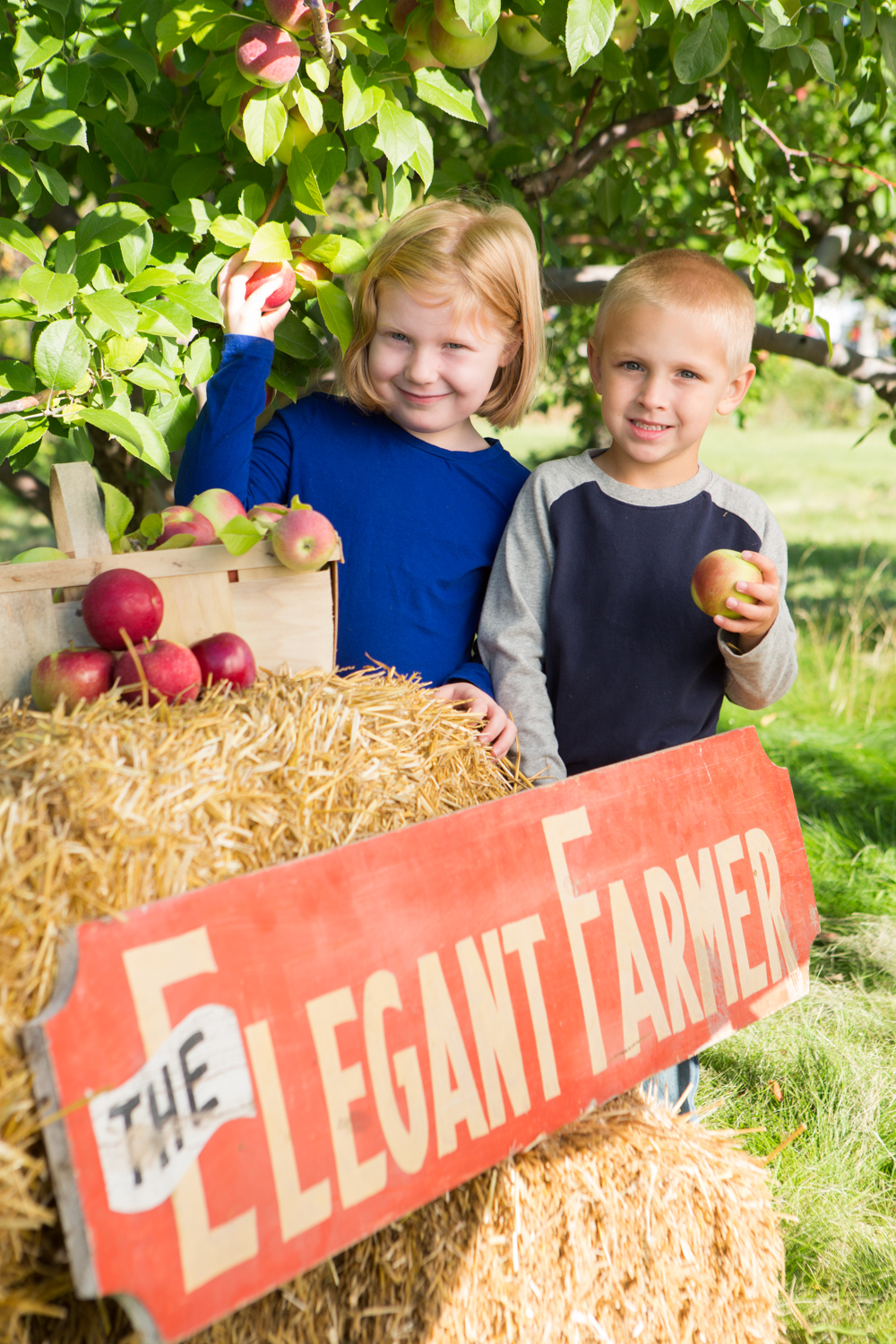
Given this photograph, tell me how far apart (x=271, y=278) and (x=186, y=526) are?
0.60 meters

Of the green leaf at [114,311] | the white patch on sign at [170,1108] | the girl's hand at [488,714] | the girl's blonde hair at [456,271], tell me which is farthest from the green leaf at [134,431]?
the white patch on sign at [170,1108]

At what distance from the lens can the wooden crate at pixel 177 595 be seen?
1285 millimetres

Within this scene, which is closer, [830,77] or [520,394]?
[830,77]

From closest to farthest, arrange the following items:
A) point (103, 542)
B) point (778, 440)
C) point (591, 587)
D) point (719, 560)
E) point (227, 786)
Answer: point (227, 786) < point (103, 542) < point (719, 560) < point (591, 587) < point (778, 440)

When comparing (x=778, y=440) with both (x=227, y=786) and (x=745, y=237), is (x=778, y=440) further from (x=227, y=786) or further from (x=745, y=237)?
(x=227, y=786)

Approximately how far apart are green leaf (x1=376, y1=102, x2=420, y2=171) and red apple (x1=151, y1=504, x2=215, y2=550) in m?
0.66

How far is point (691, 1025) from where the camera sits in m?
1.52

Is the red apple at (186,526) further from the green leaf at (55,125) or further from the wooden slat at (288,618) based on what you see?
the green leaf at (55,125)

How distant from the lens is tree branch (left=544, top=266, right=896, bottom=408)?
115 inches

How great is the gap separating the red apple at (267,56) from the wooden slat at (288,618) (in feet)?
2.64

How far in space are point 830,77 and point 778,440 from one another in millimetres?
18399

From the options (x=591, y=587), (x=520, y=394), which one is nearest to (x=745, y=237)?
(x=520, y=394)

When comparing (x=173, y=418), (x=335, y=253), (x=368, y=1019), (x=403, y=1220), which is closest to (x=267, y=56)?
(x=335, y=253)

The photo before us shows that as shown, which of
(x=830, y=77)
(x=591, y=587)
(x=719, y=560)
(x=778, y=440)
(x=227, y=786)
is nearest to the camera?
(x=227, y=786)
